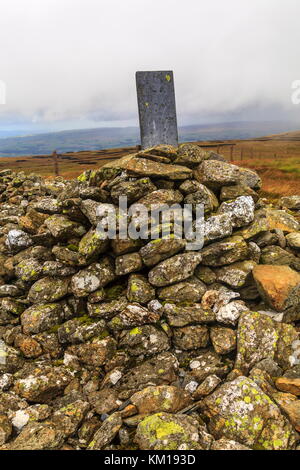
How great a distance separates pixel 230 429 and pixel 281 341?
2357 millimetres

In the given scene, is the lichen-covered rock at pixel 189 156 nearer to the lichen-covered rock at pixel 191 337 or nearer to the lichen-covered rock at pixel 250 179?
the lichen-covered rock at pixel 250 179

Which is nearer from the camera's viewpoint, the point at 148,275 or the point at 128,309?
the point at 128,309

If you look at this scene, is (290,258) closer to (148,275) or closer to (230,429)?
(148,275)

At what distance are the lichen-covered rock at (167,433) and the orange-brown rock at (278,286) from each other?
134 inches

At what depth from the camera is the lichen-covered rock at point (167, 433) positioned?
4855mm

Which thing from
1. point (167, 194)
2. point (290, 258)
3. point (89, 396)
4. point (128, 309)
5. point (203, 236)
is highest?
point (167, 194)

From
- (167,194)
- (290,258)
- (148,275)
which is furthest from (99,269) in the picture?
(290,258)

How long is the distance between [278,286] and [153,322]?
3165mm

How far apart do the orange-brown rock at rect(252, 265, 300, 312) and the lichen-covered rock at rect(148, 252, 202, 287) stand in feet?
5.29

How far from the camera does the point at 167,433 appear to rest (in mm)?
4961

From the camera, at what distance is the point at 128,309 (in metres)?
7.37

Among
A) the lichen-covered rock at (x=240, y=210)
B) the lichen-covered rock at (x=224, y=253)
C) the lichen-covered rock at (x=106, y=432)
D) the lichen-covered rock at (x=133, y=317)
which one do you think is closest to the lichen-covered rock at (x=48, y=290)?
the lichen-covered rock at (x=133, y=317)

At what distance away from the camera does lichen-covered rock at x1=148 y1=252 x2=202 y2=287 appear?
774 cm

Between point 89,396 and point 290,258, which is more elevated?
point 290,258
